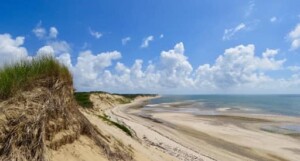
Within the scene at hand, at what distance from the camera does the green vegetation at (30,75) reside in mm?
7820

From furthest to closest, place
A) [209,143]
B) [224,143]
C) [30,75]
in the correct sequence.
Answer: [224,143], [209,143], [30,75]

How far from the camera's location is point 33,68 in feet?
29.1

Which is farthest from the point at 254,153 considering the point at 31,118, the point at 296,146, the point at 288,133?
the point at 31,118

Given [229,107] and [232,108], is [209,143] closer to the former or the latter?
[232,108]

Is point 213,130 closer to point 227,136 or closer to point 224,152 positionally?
point 227,136

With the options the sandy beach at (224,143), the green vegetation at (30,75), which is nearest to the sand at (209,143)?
the sandy beach at (224,143)

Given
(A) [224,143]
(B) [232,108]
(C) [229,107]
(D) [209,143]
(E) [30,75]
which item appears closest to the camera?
(E) [30,75]

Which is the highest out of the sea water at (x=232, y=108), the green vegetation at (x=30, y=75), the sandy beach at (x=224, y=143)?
the green vegetation at (x=30, y=75)

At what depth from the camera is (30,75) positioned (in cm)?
864

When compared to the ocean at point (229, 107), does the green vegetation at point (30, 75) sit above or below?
above

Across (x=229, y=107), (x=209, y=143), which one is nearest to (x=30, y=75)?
(x=209, y=143)

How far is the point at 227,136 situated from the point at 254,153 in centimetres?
712

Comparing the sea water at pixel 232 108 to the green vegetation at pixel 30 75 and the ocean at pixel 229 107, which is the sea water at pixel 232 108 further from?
the green vegetation at pixel 30 75

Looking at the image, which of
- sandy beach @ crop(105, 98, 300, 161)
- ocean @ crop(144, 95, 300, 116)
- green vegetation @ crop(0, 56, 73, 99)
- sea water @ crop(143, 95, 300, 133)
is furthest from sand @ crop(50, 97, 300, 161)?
ocean @ crop(144, 95, 300, 116)
